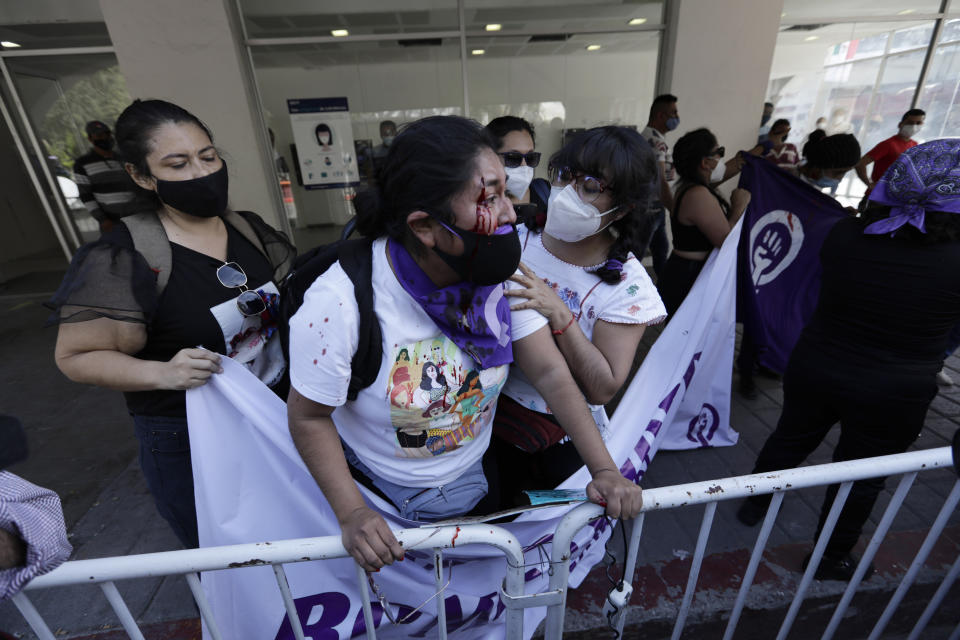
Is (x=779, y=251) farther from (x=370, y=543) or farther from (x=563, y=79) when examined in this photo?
(x=563, y=79)

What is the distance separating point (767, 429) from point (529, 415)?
2.62 meters

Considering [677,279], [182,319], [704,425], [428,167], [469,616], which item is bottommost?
[704,425]

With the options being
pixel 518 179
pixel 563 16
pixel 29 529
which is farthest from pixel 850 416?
pixel 563 16

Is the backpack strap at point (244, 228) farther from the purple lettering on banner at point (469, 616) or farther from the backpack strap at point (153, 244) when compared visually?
the purple lettering on banner at point (469, 616)

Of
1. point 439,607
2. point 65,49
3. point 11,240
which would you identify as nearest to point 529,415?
point 439,607

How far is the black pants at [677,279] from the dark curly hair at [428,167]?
103 inches

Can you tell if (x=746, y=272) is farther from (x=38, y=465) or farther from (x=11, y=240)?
(x=11, y=240)

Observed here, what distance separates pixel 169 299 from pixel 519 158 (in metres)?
1.60

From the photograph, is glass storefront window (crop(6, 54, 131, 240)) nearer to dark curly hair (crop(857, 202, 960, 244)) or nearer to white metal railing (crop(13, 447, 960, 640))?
white metal railing (crop(13, 447, 960, 640))

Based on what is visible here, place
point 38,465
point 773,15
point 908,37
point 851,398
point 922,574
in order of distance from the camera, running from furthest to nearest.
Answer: point 908,37 < point 773,15 < point 38,465 < point 922,574 < point 851,398

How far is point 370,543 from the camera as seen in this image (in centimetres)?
104

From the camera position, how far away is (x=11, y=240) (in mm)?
8688

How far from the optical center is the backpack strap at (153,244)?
1393mm

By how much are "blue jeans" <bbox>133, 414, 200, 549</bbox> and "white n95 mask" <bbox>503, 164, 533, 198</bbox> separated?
65.3 inches
